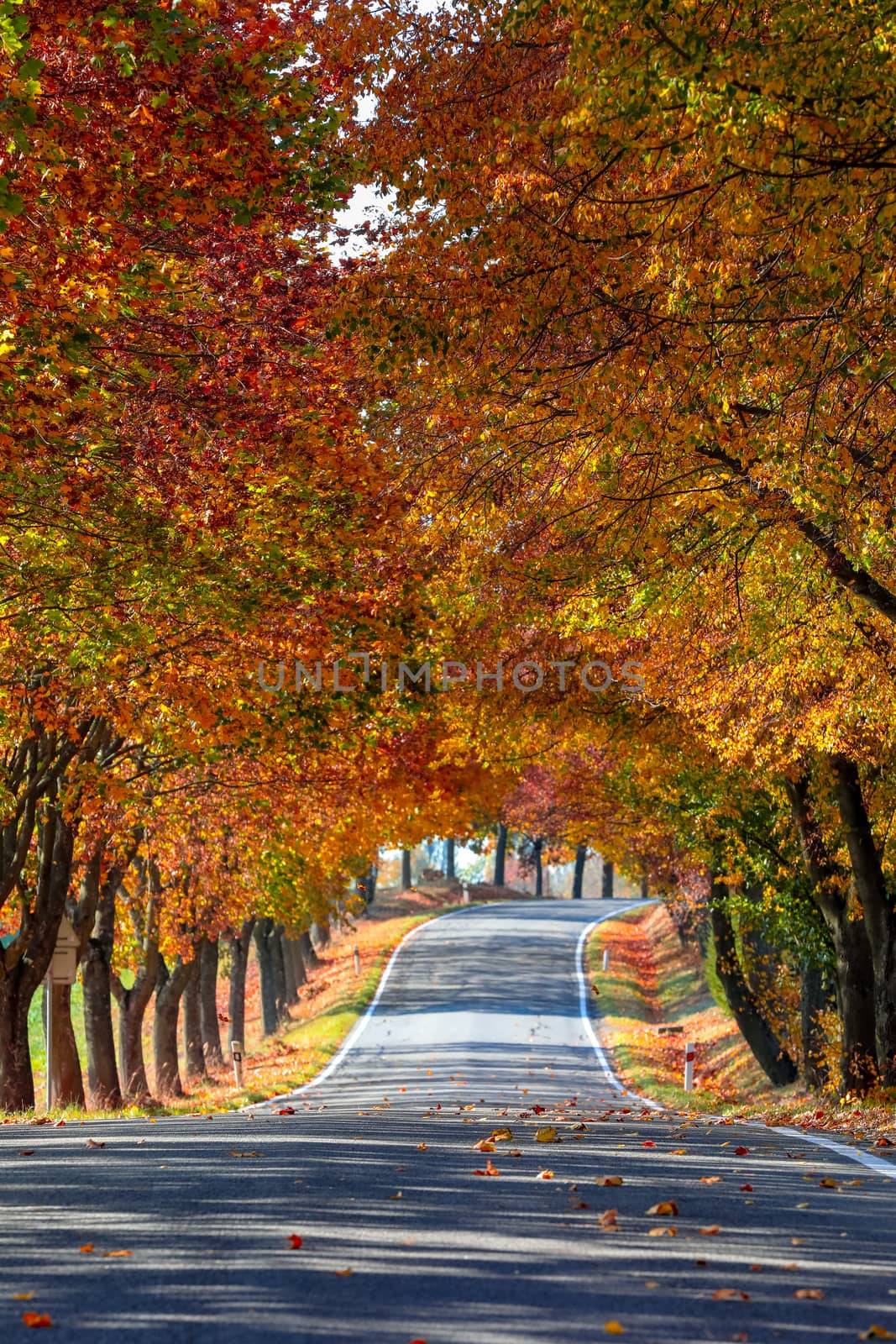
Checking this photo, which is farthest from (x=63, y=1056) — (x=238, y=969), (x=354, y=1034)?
(x=238, y=969)

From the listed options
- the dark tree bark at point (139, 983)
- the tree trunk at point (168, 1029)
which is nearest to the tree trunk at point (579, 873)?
the tree trunk at point (168, 1029)

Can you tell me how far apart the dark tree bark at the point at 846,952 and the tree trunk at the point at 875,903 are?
0.60 meters

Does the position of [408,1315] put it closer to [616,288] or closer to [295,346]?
[616,288]

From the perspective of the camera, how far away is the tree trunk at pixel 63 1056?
2097cm

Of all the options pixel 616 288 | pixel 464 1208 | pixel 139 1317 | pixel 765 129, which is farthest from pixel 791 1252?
pixel 616 288

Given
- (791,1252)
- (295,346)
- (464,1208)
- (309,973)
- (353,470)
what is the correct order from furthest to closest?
(309,973), (353,470), (295,346), (464,1208), (791,1252)

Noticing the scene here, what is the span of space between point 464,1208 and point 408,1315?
7.24 ft

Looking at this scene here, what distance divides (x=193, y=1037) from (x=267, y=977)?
5374mm

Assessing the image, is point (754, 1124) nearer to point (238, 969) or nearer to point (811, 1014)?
point (811, 1014)

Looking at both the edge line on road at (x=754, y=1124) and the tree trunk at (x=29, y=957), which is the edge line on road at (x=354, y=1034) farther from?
the edge line on road at (x=754, y=1124)

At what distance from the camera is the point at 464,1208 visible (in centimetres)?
704

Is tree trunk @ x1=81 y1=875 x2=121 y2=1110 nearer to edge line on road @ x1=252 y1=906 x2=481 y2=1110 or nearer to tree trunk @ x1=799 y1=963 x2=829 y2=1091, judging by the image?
edge line on road @ x1=252 y1=906 x2=481 y2=1110

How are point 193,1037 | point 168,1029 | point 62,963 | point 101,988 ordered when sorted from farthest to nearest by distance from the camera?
point 193,1037 < point 168,1029 < point 101,988 < point 62,963

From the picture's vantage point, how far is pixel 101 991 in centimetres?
2409
